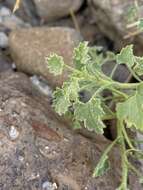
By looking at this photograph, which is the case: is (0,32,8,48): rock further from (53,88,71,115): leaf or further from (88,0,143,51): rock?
(53,88,71,115): leaf

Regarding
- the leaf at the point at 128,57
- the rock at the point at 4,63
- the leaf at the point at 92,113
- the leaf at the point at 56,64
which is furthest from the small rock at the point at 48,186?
the rock at the point at 4,63

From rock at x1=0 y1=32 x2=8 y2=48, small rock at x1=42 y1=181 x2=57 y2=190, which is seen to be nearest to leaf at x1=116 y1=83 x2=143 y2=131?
small rock at x1=42 y1=181 x2=57 y2=190

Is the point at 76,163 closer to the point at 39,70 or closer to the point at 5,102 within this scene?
the point at 5,102

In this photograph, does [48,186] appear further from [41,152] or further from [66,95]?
[66,95]

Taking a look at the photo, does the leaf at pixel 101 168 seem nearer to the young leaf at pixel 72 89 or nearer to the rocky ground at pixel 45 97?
the rocky ground at pixel 45 97

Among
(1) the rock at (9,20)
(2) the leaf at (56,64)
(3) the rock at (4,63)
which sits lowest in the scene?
(3) the rock at (4,63)
